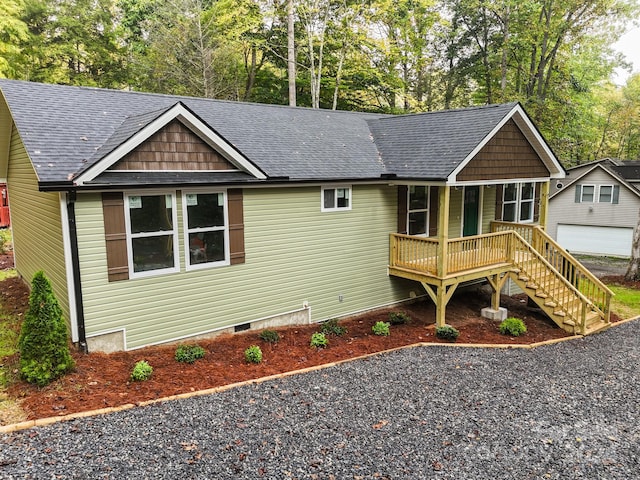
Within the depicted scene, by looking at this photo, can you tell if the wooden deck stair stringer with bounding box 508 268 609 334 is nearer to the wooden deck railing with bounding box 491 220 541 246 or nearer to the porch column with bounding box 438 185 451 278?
the wooden deck railing with bounding box 491 220 541 246

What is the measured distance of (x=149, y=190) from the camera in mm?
8234

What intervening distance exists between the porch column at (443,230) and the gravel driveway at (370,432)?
10.9ft

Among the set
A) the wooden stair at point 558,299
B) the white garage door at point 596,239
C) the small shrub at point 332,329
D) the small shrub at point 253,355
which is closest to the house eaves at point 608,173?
the white garage door at point 596,239

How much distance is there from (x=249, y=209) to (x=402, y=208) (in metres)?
5.05

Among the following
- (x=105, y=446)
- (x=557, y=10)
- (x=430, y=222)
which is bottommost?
(x=105, y=446)

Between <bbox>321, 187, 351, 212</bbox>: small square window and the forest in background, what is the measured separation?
12855 millimetres

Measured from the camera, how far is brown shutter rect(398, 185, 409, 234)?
1261cm

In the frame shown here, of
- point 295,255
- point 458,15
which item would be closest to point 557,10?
point 458,15

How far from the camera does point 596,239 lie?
26453mm

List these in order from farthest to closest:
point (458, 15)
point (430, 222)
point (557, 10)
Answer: point (458, 15), point (557, 10), point (430, 222)

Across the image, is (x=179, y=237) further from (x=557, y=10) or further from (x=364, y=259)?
(x=557, y=10)

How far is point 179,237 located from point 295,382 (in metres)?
3.78

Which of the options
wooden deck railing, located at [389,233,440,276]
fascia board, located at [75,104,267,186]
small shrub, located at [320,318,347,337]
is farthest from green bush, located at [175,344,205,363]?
wooden deck railing, located at [389,233,440,276]

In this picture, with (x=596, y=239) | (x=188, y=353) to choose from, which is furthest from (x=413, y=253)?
(x=596, y=239)
